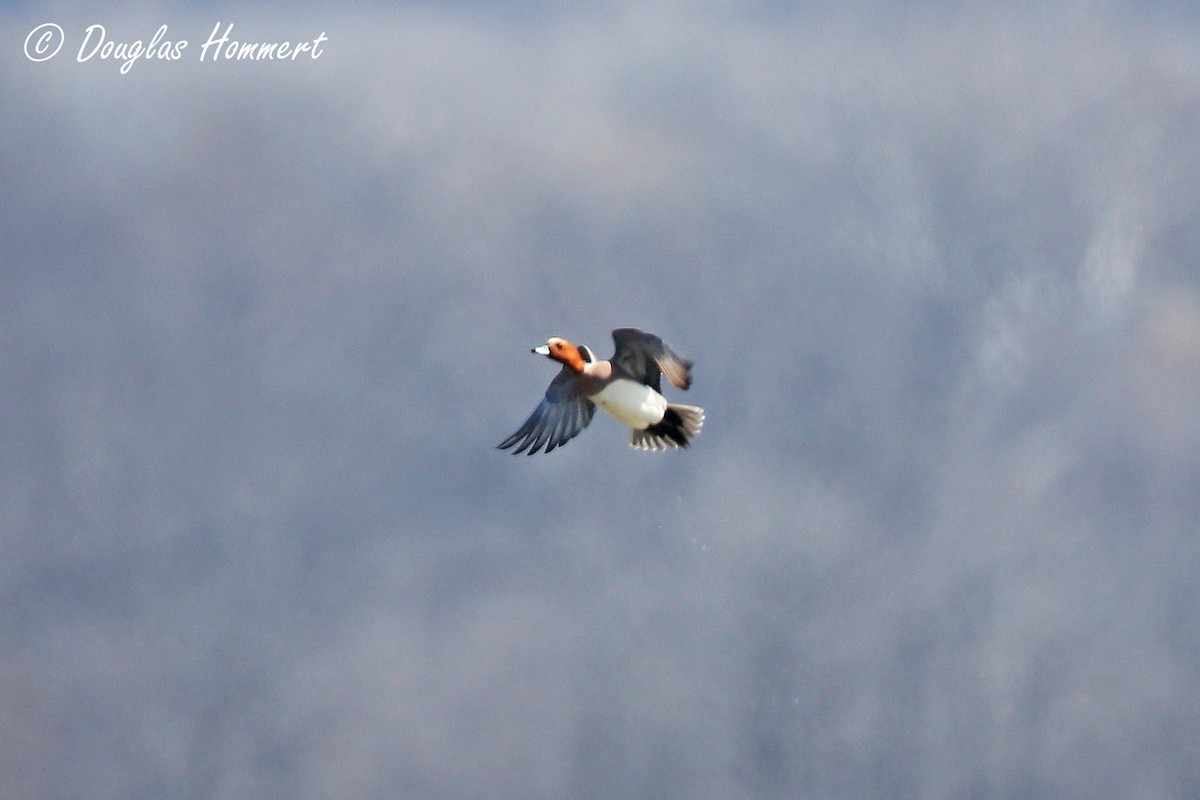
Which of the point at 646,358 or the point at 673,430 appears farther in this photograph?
the point at 673,430

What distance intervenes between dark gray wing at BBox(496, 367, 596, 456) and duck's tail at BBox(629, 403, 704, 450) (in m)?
2.82

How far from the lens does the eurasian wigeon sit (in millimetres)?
33125

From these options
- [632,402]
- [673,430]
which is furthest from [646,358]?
[673,430]

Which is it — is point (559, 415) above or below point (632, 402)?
below

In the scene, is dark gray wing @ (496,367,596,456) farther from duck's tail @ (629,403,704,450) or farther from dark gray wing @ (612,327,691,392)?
duck's tail @ (629,403,704,450)

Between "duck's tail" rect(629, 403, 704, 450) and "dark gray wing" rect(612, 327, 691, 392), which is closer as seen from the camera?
"dark gray wing" rect(612, 327, 691, 392)

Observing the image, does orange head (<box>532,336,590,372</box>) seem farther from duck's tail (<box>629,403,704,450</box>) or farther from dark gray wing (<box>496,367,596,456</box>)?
duck's tail (<box>629,403,704,450</box>)

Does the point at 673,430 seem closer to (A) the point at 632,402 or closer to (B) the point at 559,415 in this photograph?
(A) the point at 632,402

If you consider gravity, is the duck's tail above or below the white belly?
above

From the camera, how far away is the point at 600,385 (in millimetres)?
33719

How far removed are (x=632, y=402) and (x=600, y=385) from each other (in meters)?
1.08

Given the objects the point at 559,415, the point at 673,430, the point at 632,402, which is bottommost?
the point at 559,415

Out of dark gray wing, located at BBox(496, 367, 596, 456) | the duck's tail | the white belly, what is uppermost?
the duck's tail

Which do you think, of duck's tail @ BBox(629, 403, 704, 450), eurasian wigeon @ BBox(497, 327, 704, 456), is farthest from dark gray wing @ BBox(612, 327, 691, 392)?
duck's tail @ BBox(629, 403, 704, 450)
